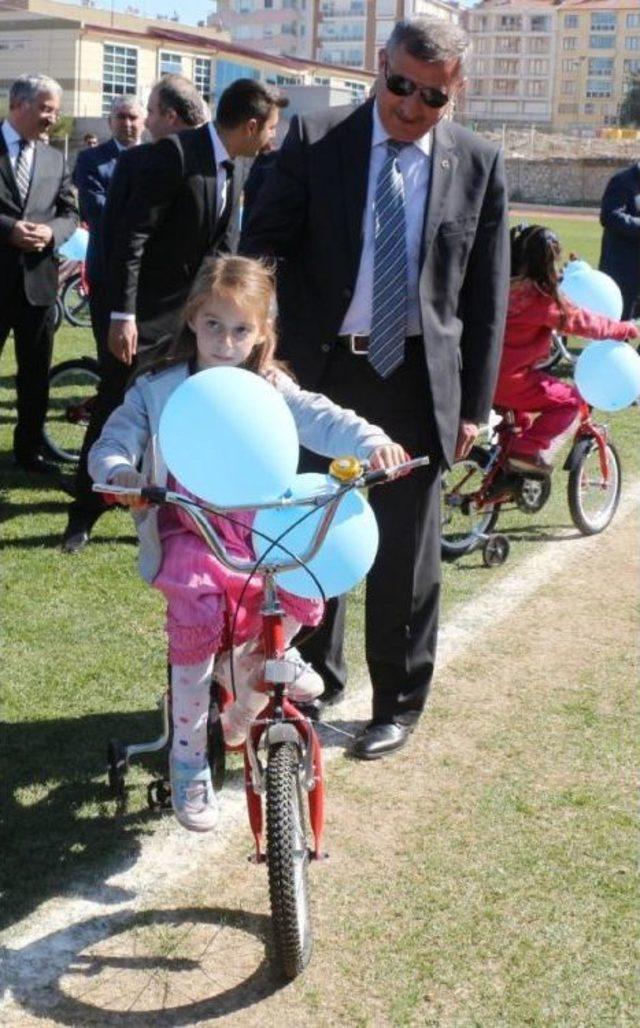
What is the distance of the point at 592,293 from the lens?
7.44 metres

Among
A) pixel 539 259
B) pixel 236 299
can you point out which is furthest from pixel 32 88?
pixel 236 299

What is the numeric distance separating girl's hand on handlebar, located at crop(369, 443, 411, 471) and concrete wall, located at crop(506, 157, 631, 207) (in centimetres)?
7041

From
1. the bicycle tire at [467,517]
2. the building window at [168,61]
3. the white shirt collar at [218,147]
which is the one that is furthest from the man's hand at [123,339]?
the building window at [168,61]

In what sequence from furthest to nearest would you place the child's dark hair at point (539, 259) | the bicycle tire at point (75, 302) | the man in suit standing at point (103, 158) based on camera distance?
the bicycle tire at point (75, 302)
the man in suit standing at point (103, 158)
the child's dark hair at point (539, 259)

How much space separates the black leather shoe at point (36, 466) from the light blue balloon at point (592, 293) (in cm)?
316

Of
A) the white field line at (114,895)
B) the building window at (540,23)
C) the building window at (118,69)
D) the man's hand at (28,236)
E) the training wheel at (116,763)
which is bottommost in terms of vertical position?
the white field line at (114,895)

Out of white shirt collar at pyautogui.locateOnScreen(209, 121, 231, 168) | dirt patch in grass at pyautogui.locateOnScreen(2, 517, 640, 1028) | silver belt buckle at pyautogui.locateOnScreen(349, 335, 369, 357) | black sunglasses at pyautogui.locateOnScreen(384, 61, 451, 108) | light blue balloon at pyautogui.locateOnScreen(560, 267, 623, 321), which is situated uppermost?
black sunglasses at pyautogui.locateOnScreen(384, 61, 451, 108)

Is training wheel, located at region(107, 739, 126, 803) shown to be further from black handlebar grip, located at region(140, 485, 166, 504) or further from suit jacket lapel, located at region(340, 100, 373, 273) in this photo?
suit jacket lapel, located at region(340, 100, 373, 273)

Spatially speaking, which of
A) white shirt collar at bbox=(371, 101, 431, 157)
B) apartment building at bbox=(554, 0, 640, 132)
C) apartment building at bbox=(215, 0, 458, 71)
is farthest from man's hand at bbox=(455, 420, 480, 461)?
apartment building at bbox=(554, 0, 640, 132)

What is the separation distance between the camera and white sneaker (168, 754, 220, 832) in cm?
367

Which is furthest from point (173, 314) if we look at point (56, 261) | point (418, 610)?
point (418, 610)

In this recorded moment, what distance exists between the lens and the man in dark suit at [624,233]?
1168 cm

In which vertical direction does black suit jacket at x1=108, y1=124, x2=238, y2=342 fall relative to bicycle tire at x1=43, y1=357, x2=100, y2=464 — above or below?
above

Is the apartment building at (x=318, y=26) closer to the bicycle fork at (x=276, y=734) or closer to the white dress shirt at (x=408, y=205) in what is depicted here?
the white dress shirt at (x=408, y=205)
